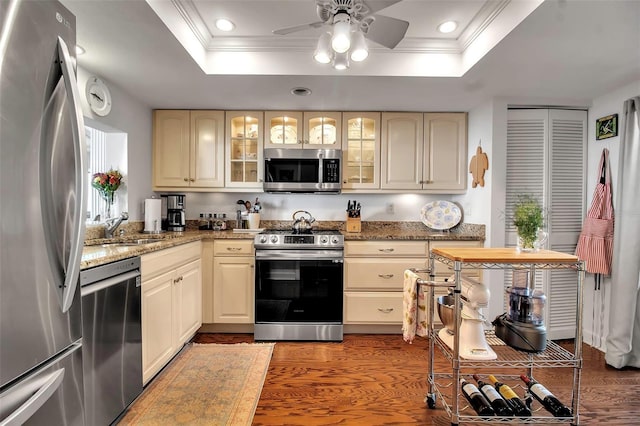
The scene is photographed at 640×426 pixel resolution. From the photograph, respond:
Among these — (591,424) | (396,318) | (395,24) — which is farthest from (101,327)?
(591,424)

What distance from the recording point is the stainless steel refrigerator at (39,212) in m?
0.88

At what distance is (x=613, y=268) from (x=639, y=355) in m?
0.65

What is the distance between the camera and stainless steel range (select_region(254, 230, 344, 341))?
2850mm

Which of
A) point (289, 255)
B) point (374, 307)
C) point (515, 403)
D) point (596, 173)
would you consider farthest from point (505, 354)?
point (596, 173)

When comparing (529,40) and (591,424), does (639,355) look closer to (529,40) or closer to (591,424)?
(591,424)

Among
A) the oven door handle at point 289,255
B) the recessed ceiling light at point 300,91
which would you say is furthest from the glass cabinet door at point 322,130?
the oven door handle at point 289,255

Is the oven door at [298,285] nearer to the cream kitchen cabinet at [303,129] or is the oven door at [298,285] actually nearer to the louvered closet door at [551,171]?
the cream kitchen cabinet at [303,129]

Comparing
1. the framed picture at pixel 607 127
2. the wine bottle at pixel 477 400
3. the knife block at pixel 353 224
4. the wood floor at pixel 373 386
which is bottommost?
the wood floor at pixel 373 386

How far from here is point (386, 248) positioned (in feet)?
9.72

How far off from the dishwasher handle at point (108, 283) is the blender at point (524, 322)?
2056mm

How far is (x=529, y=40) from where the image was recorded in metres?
1.89

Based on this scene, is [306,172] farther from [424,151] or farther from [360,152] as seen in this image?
[424,151]

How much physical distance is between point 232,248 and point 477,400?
7.13 ft

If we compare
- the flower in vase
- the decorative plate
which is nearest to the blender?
the decorative plate
